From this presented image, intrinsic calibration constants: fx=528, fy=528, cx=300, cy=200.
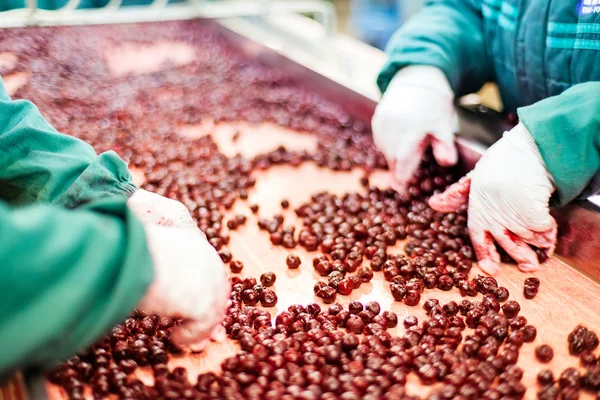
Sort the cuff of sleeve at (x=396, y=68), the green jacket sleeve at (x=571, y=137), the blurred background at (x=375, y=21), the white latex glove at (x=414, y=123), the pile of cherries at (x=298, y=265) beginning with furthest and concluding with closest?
the blurred background at (x=375, y=21), the cuff of sleeve at (x=396, y=68), the white latex glove at (x=414, y=123), the green jacket sleeve at (x=571, y=137), the pile of cherries at (x=298, y=265)

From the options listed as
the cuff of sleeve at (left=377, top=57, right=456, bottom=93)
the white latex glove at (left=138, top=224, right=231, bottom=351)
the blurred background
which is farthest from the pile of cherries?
the blurred background

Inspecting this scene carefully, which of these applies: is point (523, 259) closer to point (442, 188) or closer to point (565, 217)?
point (565, 217)

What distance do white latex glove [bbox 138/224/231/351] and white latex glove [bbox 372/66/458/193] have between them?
1.13 m

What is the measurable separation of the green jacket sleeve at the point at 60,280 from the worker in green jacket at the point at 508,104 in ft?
3.99

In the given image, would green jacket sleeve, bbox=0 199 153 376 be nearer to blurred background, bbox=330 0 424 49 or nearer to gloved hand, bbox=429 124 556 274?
gloved hand, bbox=429 124 556 274

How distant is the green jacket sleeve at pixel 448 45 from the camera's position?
2285mm

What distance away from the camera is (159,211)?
1556 millimetres

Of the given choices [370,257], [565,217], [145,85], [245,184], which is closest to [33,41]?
[145,85]

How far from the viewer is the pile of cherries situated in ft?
4.52

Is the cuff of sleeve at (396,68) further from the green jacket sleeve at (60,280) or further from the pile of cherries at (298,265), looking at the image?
the green jacket sleeve at (60,280)

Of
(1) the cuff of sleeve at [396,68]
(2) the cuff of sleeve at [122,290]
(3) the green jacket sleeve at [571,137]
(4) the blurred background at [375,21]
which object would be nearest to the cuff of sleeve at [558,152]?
(3) the green jacket sleeve at [571,137]

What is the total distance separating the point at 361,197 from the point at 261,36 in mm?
→ 2076

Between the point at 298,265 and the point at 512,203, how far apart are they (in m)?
0.74

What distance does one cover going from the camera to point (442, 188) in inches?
89.0
